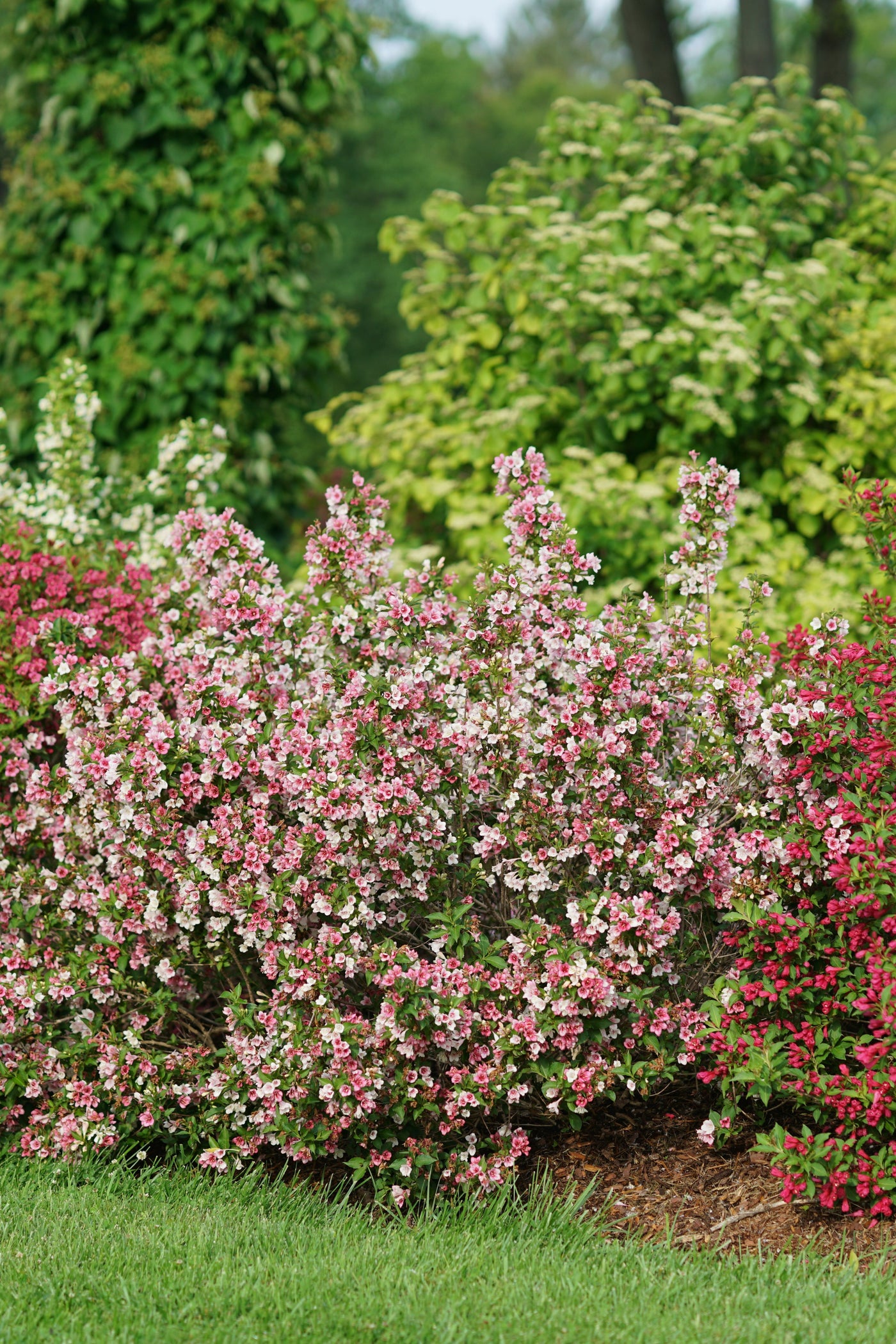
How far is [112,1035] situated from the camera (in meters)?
3.86

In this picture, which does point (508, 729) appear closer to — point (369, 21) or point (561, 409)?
point (561, 409)

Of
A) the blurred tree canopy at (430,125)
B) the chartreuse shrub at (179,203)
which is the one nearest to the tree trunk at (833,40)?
the chartreuse shrub at (179,203)

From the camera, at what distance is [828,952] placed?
3469mm

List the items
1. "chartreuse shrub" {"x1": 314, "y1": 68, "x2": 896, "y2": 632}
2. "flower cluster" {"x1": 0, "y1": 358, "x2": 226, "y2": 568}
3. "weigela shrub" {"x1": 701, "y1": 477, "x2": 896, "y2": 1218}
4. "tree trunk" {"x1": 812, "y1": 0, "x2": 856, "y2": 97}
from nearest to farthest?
"weigela shrub" {"x1": 701, "y1": 477, "x2": 896, "y2": 1218}, "flower cluster" {"x1": 0, "y1": 358, "x2": 226, "y2": 568}, "chartreuse shrub" {"x1": 314, "y1": 68, "x2": 896, "y2": 632}, "tree trunk" {"x1": 812, "y1": 0, "x2": 856, "y2": 97}

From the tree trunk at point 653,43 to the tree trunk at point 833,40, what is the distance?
1.56 metres

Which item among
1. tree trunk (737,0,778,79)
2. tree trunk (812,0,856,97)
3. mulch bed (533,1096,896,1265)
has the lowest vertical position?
mulch bed (533,1096,896,1265)

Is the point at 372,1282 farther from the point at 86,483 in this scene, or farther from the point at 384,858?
the point at 86,483

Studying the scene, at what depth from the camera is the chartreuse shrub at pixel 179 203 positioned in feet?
24.8

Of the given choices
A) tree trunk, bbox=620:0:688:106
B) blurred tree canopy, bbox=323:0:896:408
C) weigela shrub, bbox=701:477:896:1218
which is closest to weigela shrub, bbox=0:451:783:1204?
weigela shrub, bbox=701:477:896:1218

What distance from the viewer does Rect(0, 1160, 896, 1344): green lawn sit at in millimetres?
2779

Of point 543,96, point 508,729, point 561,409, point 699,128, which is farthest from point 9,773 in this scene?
point 543,96

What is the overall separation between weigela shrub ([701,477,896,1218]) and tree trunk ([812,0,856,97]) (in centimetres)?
973

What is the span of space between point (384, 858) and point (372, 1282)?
1.12 metres

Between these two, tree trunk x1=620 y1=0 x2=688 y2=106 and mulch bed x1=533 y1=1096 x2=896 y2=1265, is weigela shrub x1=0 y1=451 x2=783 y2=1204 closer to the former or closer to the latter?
mulch bed x1=533 y1=1096 x2=896 y2=1265
